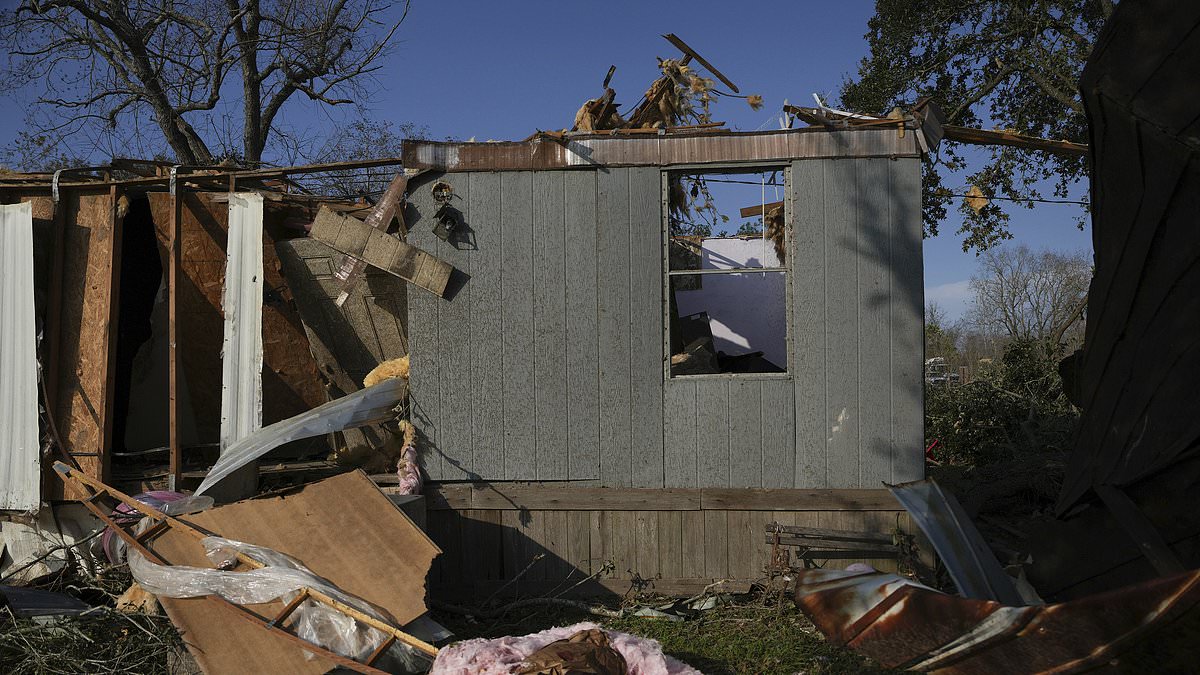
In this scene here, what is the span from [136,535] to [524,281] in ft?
9.86

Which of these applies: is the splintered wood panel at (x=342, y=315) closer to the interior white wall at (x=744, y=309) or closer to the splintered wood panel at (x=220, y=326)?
the splintered wood panel at (x=220, y=326)

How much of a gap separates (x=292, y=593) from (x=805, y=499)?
11.1ft

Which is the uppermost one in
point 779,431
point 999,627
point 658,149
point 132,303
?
point 658,149

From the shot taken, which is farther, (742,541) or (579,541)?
(579,541)

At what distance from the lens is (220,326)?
7.27 metres

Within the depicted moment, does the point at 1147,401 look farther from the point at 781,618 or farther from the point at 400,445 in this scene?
the point at 400,445

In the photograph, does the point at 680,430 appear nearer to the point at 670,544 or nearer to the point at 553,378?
the point at 670,544

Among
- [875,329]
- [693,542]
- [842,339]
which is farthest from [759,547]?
[875,329]

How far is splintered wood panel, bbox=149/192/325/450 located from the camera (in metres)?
6.96

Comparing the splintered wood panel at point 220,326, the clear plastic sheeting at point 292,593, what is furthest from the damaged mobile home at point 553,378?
the splintered wood panel at point 220,326

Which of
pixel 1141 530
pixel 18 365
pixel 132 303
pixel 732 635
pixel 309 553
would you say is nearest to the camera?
pixel 1141 530

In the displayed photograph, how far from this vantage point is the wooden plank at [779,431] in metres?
5.73

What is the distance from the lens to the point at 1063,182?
47.8 feet

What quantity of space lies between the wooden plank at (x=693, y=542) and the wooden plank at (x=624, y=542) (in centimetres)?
34
